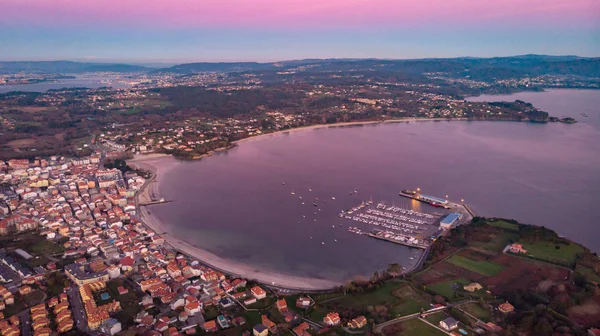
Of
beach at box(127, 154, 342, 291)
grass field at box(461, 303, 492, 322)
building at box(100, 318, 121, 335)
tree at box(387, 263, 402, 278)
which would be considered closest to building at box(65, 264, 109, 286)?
building at box(100, 318, 121, 335)

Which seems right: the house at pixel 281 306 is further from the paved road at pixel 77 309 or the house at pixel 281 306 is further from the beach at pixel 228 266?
the paved road at pixel 77 309

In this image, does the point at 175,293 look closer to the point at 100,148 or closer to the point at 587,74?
the point at 100,148

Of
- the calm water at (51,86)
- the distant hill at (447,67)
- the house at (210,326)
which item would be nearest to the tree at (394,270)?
the house at (210,326)

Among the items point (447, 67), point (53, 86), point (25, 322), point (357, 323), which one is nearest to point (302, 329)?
point (357, 323)

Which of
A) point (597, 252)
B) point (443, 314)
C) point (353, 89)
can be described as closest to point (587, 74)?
point (353, 89)

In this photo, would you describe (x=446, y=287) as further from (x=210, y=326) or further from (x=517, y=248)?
(x=210, y=326)
